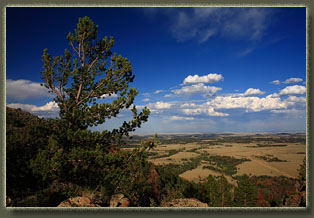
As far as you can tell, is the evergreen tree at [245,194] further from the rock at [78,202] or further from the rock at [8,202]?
the rock at [8,202]

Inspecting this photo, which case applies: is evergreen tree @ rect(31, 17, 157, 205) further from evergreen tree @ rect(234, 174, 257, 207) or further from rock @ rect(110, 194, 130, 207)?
evergreen tree @ rect(234, 174, 257, 207)

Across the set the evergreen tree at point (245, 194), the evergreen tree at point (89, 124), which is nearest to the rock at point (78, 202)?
the evergreen tree at point (89, 124)

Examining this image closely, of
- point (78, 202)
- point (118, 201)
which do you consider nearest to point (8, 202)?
point (78, 202)

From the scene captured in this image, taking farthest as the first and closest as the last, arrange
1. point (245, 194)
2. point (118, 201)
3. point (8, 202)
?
1. point (245, 194)
2. point (118, 201)
3. point (8, 202)

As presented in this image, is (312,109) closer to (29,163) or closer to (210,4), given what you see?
(210,4)

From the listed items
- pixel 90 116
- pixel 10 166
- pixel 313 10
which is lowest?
pixel 10 166

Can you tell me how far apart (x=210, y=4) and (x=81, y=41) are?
472 centimetres

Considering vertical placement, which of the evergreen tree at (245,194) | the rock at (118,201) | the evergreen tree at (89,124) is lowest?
the evergreen tree at (245,194)

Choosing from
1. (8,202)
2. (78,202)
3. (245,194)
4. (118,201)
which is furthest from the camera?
(245,194)

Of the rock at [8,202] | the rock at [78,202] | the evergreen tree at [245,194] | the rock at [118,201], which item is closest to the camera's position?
the rock at [8,202]

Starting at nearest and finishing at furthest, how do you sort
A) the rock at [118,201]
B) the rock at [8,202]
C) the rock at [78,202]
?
the rock at [8,202] → the rock at [78,202] → the rock at [118,201]

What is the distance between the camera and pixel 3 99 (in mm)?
4852

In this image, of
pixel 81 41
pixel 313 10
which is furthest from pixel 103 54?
pixel 313 10

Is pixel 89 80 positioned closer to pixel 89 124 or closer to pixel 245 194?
pixel 89 124
